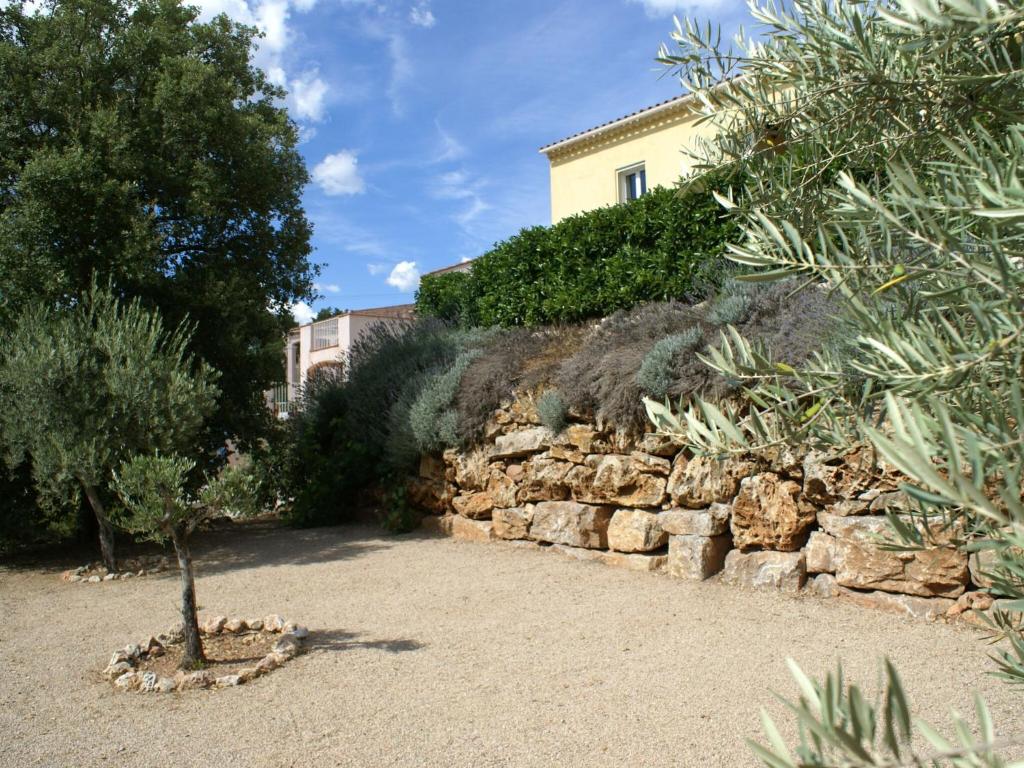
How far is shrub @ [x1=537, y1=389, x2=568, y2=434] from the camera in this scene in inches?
327

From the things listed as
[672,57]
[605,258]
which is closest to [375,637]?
[672,57]

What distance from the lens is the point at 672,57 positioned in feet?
9.63

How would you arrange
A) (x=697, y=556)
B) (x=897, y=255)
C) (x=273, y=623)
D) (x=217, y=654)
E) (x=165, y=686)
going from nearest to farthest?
(x=897, y=255)
(x=165, y=686)
(x=217, y=654)
(x=273, y=623)
(x=697, y=556)

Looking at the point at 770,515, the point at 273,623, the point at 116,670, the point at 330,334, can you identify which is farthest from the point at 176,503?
the point at 330,334

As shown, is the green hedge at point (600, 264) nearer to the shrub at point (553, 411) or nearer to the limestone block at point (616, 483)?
the shrub at point (553, 411)

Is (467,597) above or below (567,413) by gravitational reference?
below

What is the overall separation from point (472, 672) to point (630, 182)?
13.8 meters

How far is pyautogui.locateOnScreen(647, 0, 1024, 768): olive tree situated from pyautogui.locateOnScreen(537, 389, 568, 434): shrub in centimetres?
537

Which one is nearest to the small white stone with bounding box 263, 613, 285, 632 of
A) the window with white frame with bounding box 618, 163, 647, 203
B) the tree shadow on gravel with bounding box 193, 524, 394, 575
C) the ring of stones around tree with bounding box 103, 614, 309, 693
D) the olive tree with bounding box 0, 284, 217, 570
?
the ring of stones around tree with bounding box 103, 614, 309, 693

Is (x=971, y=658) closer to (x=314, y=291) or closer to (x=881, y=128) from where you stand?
(x=881, y=128)

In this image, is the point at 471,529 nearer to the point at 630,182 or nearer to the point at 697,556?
the point at 697,556

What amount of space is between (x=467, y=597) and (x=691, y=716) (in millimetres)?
3027

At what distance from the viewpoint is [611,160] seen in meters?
16.8

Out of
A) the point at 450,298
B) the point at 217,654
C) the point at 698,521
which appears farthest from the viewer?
the point at 450,298
